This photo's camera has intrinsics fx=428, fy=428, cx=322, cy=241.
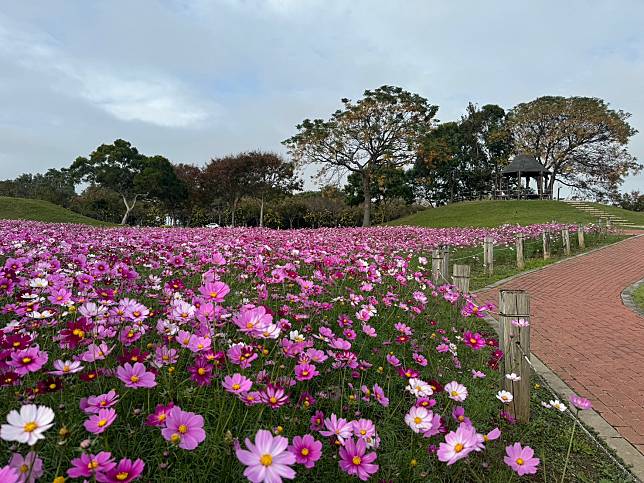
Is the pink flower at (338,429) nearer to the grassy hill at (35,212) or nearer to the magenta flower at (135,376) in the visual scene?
the magenta flower at (135,376)

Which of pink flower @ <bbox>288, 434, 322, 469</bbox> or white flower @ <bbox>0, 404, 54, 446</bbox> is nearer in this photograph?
white flower @ <bbox>0, 404, 54, 446</bbox>

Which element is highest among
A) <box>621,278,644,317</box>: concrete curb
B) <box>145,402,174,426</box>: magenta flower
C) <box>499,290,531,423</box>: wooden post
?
<box>145,402,174,426</box>: magenta flower

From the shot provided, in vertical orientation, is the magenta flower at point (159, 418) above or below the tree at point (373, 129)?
below

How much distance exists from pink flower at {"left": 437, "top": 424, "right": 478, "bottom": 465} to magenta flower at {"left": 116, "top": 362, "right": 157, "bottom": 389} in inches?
32.4

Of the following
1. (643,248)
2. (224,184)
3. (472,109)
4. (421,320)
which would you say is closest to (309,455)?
(421,320)

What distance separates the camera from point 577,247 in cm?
1280

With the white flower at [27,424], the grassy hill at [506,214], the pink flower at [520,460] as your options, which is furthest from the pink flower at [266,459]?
the grassy hill at [506,214]

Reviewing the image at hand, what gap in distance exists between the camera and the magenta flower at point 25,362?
1147 mm

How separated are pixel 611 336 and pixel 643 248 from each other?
10.2 metres

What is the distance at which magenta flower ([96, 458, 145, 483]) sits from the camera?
0.88 m

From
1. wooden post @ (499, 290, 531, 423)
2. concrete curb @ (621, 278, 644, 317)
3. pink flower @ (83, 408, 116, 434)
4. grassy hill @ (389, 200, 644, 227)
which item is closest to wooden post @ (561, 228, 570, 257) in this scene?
concrete curb @ (621, 278, 644, 317)

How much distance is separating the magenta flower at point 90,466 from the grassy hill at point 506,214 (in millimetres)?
22128

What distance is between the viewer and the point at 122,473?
35.5 inches

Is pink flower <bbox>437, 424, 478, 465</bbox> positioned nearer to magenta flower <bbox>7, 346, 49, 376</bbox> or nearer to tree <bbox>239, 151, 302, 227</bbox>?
magenta flower <bbox>7, 346, 49, 376</bbox>
